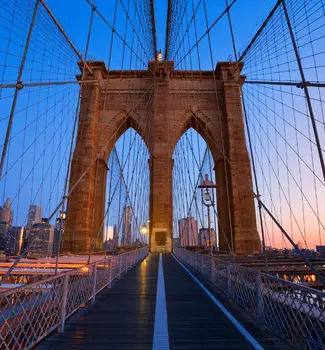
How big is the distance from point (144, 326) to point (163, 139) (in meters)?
19.0

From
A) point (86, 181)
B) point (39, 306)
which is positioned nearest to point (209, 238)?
point (39, 306)

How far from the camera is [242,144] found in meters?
21.8

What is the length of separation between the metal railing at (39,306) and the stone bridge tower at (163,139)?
48.6 ft

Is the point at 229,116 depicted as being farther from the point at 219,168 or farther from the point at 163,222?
the point at 163,222

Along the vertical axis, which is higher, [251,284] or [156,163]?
[156,163]

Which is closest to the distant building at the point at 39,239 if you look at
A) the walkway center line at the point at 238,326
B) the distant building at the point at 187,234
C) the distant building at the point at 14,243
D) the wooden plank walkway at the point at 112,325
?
the distant building at the point at 14,243

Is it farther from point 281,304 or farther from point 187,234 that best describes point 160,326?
point 187,234

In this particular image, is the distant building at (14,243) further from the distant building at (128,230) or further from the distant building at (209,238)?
the distant building at (209,238)

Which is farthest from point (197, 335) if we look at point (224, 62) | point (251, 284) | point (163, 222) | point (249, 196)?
point (224, 62)

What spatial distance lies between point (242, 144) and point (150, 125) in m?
8.17

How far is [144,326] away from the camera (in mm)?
3746

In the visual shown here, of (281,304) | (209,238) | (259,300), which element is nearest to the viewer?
(281,304)

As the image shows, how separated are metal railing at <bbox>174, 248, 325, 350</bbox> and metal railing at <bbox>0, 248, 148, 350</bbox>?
286 centimetres

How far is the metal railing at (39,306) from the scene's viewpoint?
251cm
